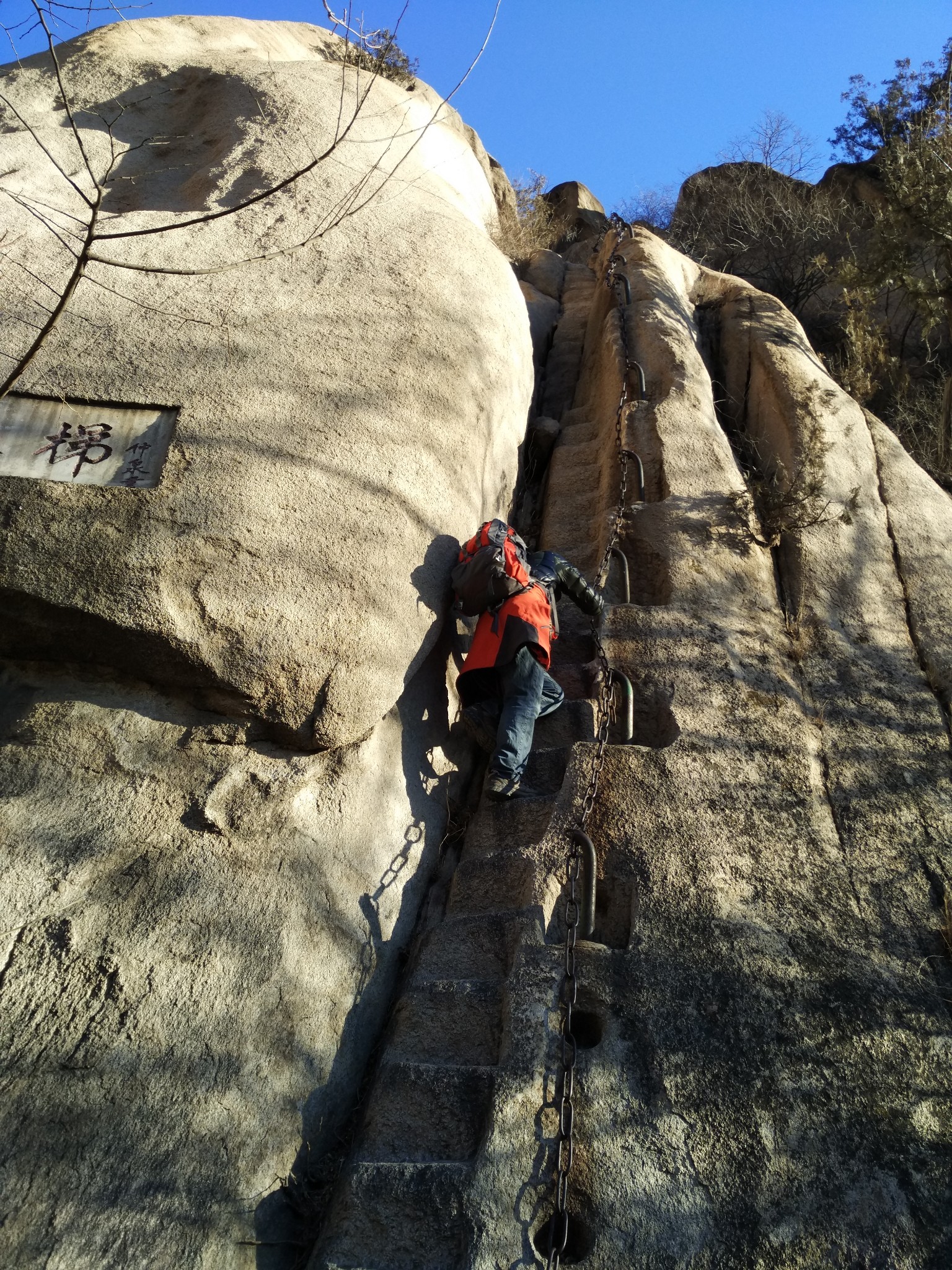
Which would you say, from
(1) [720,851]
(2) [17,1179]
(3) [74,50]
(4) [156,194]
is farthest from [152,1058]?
(3) [74,50]

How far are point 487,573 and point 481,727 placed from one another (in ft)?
2.70

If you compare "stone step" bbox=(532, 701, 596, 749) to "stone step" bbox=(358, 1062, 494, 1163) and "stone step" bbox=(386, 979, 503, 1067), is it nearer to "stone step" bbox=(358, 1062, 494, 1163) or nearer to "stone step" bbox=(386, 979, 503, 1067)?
"stone step" bbox=(386, 979, 503, 1067)

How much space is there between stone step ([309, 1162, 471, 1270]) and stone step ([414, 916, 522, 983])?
900 mm

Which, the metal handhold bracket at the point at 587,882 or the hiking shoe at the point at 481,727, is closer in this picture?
the metal handhold bracket at the point at 587,882

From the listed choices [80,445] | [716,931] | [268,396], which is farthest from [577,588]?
[80,445]

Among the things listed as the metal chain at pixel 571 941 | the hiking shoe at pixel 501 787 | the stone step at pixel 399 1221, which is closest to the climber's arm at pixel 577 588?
the metal chain at pixel 571 941

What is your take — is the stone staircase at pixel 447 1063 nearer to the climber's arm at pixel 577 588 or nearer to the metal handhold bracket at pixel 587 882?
the metal handhold bracket at pixel 587 882

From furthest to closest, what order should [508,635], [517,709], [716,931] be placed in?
[508,635]
[517,709]
[716,931]

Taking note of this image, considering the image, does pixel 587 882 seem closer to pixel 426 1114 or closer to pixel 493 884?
pixel 493 884

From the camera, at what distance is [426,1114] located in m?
3.59

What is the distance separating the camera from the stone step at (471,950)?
13.6 ft

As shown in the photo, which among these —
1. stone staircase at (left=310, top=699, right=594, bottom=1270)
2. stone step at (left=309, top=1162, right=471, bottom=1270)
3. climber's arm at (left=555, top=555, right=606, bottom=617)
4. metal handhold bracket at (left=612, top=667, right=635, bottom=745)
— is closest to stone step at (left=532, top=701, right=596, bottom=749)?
stone staircase at (left=310, top=699, right=594, bottom=1270)

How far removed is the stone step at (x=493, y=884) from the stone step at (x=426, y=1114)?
2.73ft

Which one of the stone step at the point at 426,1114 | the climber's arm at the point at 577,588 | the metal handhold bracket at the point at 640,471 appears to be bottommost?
the stone step at the point at 426,1114
